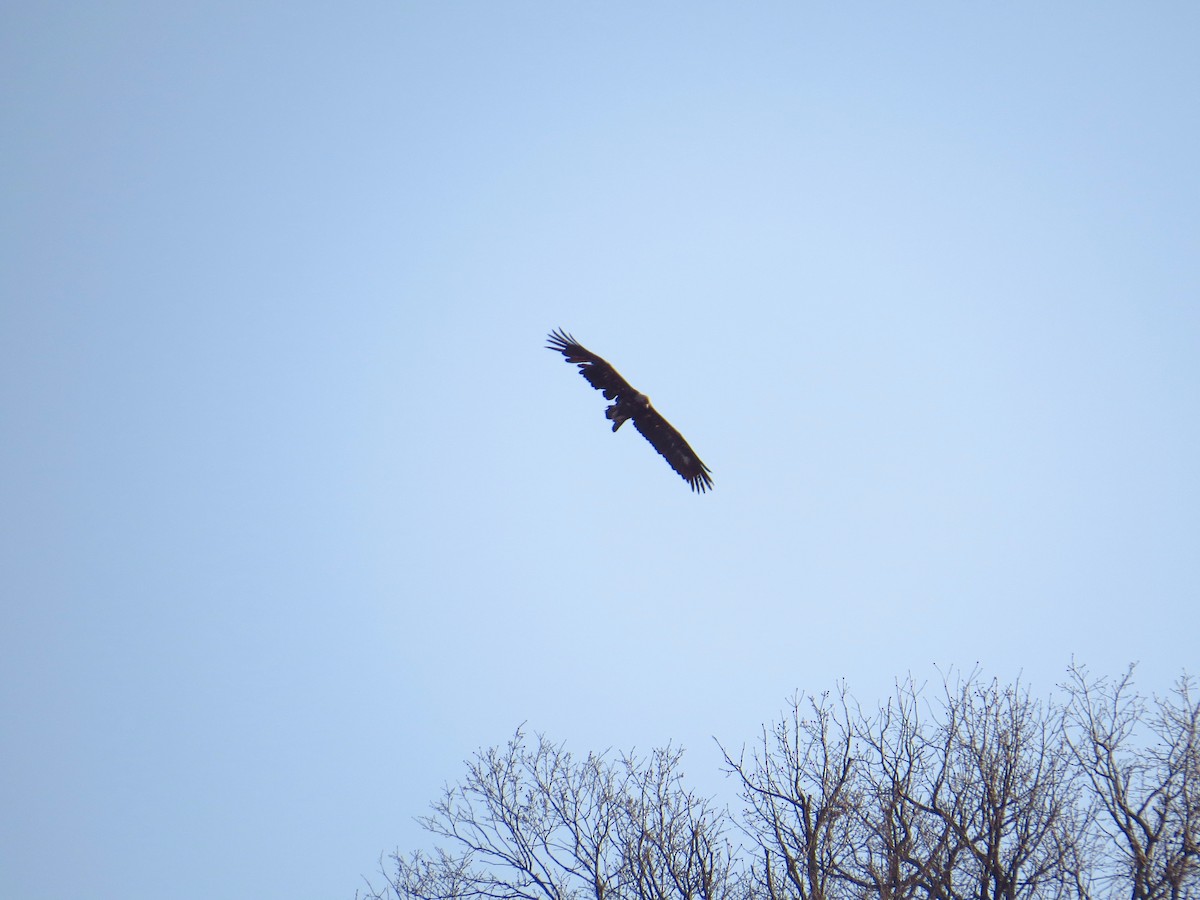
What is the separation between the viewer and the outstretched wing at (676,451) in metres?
15.8

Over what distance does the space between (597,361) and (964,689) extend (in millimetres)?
7243

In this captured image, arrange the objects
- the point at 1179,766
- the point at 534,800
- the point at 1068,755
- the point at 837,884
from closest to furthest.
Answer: the point at 837,884
the point at 1179,766
the point at 1068,755
the point at 534,800

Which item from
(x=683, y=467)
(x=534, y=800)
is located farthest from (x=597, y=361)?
(x=534, y=800)

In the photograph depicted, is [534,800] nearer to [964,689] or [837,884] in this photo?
[837,884]

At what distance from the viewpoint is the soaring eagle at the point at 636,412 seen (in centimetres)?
1464

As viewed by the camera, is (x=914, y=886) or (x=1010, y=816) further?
(x=1010, y=816)

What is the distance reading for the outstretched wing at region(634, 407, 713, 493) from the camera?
1581 centimetres

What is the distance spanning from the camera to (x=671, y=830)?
12.3 metres

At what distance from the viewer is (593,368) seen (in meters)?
14.7

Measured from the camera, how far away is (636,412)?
50.3ft

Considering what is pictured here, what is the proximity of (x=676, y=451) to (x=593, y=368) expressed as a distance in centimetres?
246

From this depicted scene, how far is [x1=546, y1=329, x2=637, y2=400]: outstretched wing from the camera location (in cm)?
1458

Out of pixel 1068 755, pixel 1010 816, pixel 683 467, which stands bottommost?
pixel 1010 816

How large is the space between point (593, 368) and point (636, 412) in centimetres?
119
